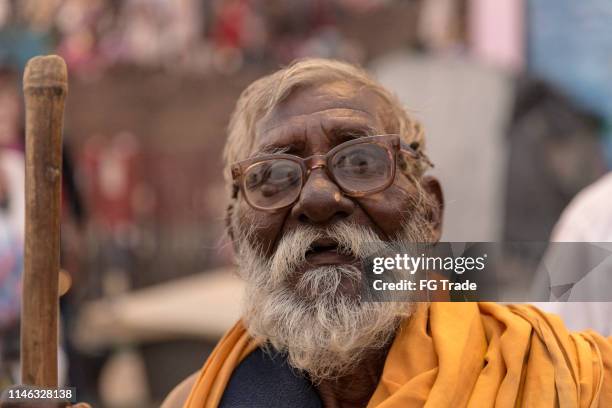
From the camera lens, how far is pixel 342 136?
2410 mm

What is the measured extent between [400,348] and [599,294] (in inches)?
19.2

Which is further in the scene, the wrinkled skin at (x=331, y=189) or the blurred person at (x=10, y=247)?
the blurred person at (x=10, y=247)

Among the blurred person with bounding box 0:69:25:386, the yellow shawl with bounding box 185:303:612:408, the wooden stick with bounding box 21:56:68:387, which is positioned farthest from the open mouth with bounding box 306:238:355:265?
the blurred person with bounding box 0:69:25:386

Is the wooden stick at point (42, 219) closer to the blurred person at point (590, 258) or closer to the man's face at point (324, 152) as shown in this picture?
the man's face at point (324, 152)

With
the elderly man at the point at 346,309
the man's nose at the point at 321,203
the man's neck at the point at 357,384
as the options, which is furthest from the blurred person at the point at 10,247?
the man's nose at the point at 321,203

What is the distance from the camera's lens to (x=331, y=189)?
2281 millimetres

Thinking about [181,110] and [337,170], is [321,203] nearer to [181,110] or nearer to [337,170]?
[337,170]

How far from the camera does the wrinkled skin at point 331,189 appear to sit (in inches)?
90.1

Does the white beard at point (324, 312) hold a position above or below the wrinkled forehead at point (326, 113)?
below

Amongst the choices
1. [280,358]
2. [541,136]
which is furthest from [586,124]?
[280,358]

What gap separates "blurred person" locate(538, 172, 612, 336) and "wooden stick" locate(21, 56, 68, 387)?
1.18 m

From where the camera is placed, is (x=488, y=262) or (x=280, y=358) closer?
(x=488, y=262)

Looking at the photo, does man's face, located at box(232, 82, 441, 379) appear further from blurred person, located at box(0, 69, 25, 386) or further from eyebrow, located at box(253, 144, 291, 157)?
blurred person, located at box(0, 69, 25, 386)

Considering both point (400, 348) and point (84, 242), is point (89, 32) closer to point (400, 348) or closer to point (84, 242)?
point (84, 242)
